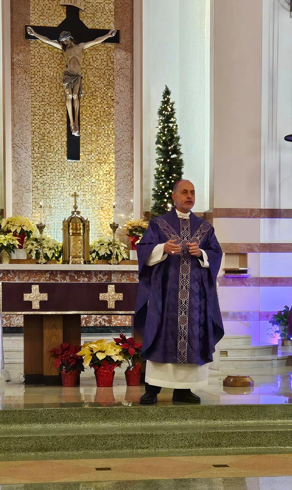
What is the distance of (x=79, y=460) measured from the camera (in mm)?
5625

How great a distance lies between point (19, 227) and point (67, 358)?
301cm

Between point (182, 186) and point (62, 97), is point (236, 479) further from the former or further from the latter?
point (62, 97)

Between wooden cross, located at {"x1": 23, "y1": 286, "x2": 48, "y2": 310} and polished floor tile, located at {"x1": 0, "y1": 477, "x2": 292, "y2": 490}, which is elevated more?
wooden cross, located at {"x1": 23, "y1": 286, "x2": 48, "y2": 310}

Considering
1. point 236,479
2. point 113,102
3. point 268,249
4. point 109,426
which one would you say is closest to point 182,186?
point 109,426

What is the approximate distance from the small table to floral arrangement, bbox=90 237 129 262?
7.68 feet

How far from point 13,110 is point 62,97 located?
0.72 meters

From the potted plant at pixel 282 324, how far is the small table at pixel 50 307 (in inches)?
123

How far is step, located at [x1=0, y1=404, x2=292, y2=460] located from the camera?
588cm

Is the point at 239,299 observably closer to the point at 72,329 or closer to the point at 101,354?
the point at 72,329

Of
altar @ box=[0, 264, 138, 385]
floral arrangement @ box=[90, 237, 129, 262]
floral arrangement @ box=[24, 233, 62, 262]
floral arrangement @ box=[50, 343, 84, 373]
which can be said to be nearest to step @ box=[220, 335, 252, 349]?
floral arrangement @ box=[90, 237, 129, 262]

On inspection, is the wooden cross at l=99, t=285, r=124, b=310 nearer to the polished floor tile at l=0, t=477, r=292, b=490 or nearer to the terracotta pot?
the terracotta pot

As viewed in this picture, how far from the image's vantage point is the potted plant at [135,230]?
10.7m

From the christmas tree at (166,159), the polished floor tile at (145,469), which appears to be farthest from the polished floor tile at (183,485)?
the christmas tree at (166,159)

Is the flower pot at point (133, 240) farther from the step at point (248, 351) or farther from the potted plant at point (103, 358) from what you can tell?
the potted plant at point (103, 358)
